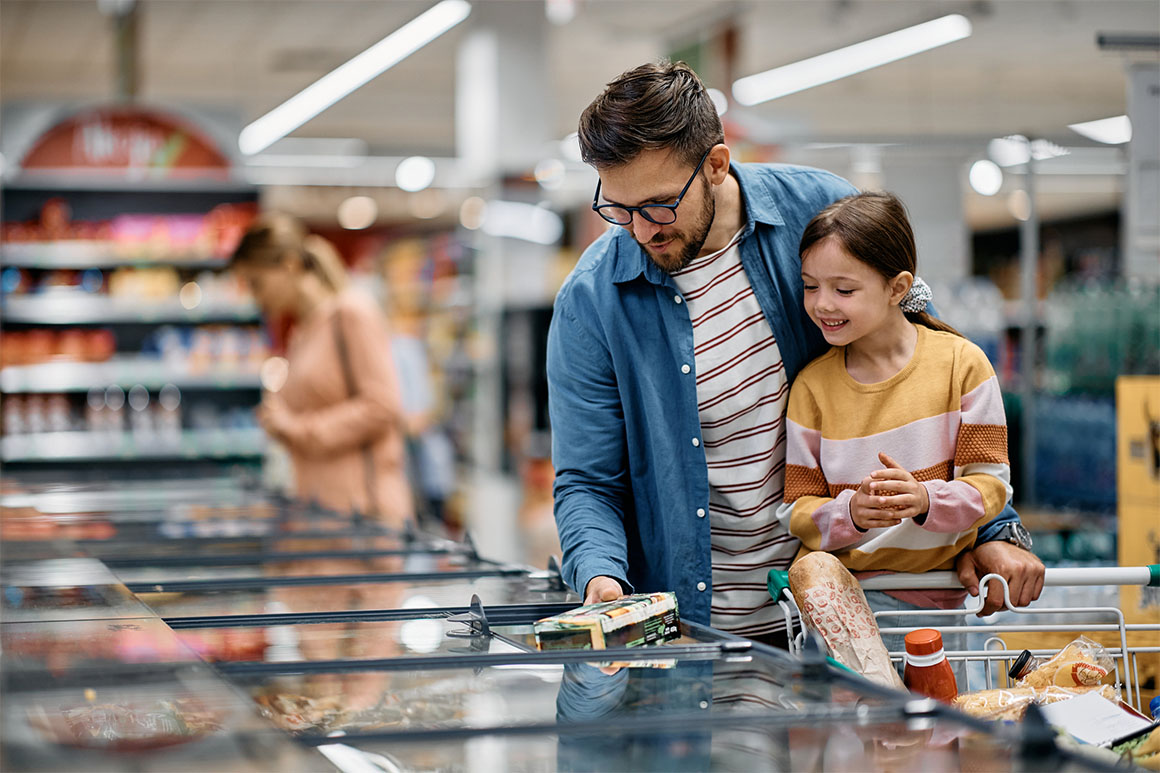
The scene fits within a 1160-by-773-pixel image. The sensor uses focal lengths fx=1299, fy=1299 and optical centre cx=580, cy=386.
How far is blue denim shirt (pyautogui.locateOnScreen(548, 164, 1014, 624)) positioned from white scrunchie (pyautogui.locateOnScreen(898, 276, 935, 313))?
Answer: 0.61ft

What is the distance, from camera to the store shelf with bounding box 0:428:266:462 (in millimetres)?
8578

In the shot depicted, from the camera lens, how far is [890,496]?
1.83 meters

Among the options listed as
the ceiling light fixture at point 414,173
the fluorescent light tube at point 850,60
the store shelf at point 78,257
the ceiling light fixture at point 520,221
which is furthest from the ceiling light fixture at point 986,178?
the store shelf at point 78,257

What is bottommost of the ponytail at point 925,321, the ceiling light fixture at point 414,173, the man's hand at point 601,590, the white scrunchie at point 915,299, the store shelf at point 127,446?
the man's hand at point 601,590

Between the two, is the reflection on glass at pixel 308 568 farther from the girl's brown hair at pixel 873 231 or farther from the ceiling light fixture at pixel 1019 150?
the ceiling light fixture at pixel 1019 150

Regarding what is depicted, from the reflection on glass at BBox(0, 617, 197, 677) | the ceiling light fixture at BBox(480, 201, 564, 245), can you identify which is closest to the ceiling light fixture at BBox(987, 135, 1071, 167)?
the ceiling light fixture at BBox(480, 201, 564, 245)

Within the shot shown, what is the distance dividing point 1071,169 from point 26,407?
263 inches

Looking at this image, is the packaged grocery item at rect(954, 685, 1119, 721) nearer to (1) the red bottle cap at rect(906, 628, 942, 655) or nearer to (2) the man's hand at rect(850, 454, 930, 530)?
(1) the red bottle cap at rect(906, 628, 942, 655)

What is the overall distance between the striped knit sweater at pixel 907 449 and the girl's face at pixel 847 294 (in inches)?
3.1

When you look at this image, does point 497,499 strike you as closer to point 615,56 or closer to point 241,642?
point 615,56

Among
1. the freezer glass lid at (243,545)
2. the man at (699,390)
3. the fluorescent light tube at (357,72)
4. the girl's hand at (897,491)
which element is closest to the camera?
the girl's hand at (897,491)

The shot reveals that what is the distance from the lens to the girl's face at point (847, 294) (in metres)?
1.99

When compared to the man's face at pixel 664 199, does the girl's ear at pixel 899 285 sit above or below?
below

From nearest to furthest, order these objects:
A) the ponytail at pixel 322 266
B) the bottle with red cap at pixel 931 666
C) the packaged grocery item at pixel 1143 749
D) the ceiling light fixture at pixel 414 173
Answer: the packaged grocery item at pixel 1143 749 < the bottle with red cap at pixel 931 666 < the ponytail at pixel 322 266 < the ceiling light fixture at pixel 414 173
